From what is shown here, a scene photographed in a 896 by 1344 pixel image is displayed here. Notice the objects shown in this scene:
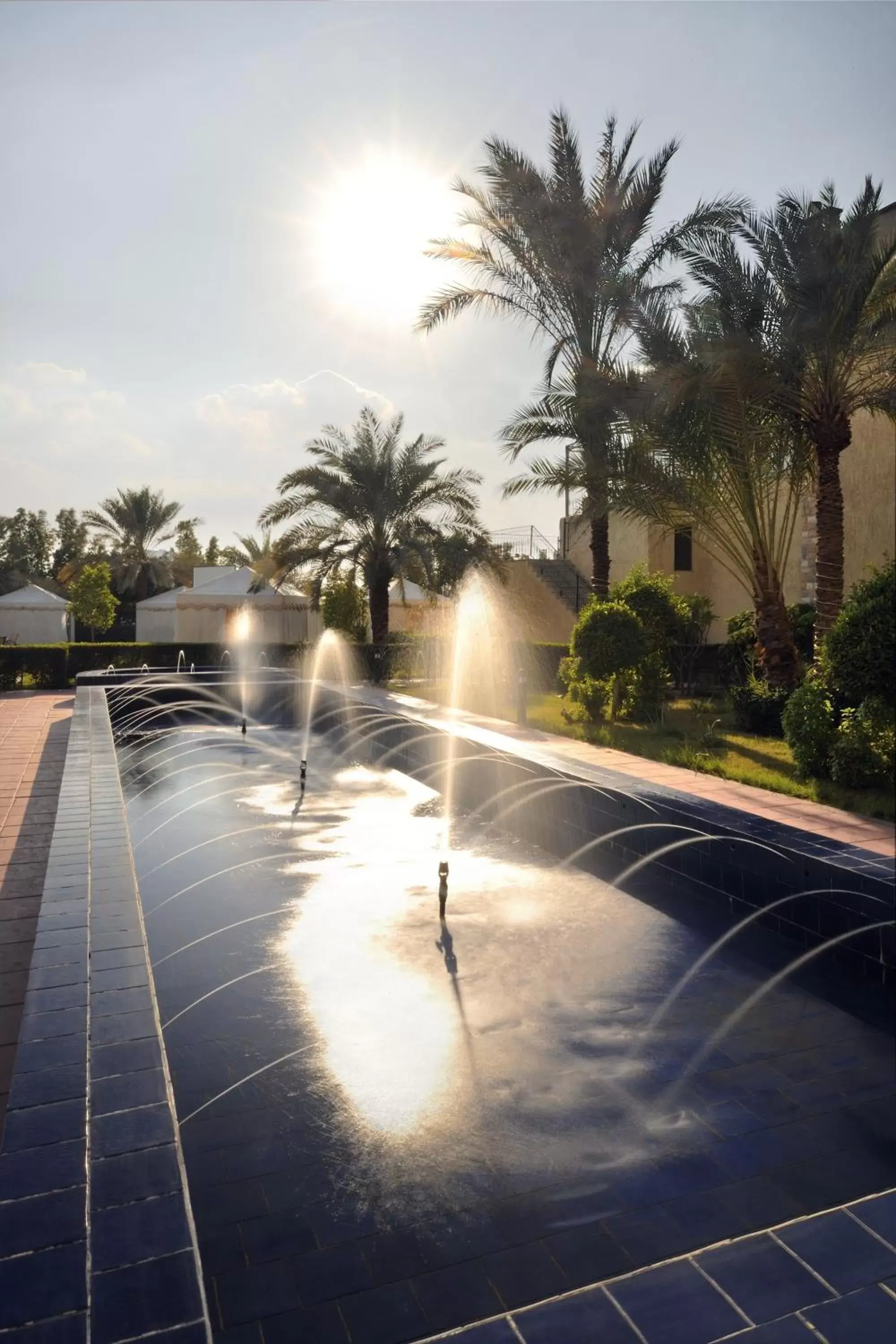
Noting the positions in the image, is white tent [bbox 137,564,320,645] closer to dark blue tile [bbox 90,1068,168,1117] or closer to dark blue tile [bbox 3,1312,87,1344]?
dark blue tile [bbox 90,1068,168,1117]

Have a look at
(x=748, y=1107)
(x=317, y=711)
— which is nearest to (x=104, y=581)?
(x=317, y=711)

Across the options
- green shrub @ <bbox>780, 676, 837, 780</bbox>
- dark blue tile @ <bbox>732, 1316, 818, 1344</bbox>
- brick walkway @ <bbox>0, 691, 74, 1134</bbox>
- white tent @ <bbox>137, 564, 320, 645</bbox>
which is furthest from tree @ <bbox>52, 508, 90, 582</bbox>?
dark blue tile @ <bbox>732, 1316, 818, 1344</bbox>

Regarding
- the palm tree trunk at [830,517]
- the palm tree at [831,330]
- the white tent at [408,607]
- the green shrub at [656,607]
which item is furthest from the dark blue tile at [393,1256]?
the white tent at [408,607]

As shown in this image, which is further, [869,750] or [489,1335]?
[869,750]

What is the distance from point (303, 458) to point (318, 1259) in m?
20.0

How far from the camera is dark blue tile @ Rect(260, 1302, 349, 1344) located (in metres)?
2.30

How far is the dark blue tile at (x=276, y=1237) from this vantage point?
263 cm

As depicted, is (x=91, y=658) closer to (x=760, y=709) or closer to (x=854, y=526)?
(x=760, y=709)

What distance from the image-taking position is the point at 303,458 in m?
21.2

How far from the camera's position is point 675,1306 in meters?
1.96

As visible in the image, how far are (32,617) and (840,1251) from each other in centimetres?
2985

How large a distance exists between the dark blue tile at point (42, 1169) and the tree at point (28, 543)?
181 ft

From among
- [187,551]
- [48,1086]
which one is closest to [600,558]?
[48,1086]

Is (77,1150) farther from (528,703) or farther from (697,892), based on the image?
(528,703)
